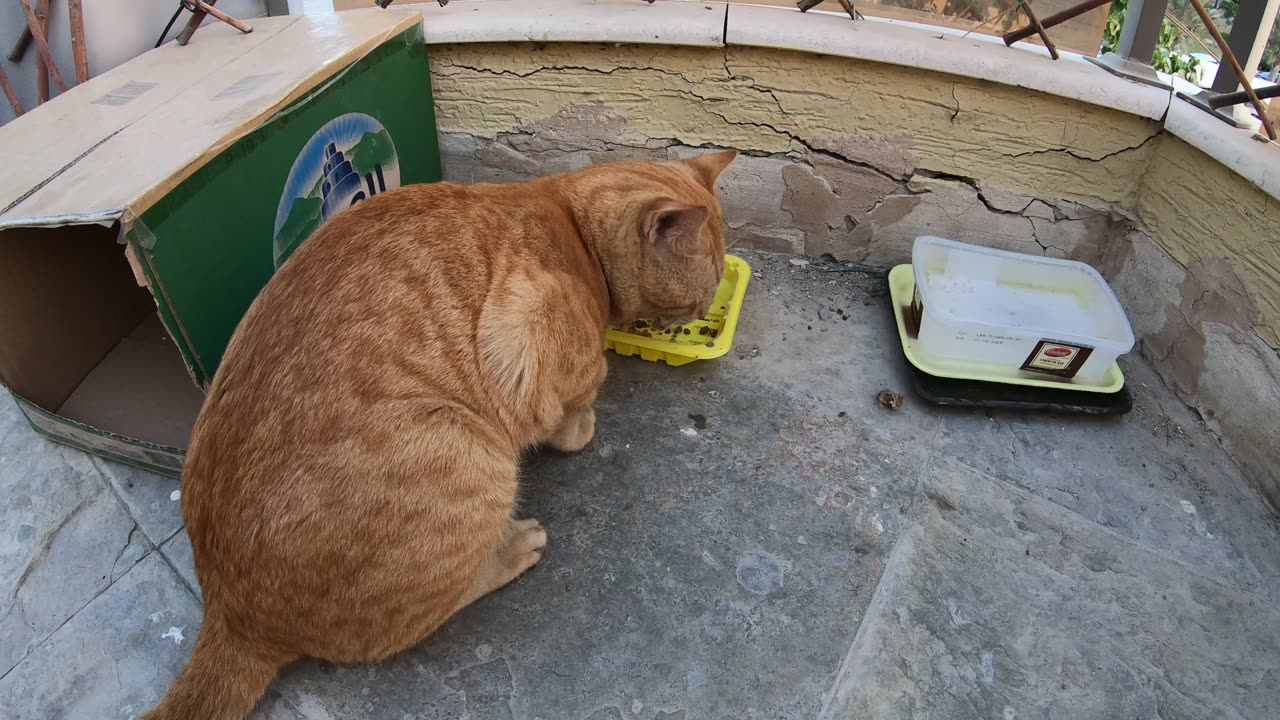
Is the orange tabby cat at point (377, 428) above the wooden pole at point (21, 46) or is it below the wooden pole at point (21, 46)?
below

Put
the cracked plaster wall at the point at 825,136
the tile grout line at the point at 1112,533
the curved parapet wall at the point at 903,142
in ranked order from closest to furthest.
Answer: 1. the tile grout line at the point at 1112,533
2. the curved parapet wall at the point at 903,142
3. the cracked plaster wall at the point at 825,136

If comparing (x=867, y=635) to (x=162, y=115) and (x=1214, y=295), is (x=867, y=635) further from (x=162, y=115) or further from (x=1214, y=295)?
(x=162, y=115)

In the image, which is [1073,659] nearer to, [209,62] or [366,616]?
[366,616]

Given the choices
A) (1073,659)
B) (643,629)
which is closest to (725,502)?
(643,629)

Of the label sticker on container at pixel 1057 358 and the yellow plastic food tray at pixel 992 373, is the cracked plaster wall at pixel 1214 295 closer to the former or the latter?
the yellow plastic food tray at pixel 992 373

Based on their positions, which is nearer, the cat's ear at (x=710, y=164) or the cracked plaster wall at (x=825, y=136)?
the cat's ear at (x=710, y=164)

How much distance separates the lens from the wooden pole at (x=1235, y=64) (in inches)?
99.1

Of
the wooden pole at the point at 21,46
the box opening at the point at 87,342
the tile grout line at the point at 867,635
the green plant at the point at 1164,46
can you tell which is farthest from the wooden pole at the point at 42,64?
the green plant at the point at 1164,46

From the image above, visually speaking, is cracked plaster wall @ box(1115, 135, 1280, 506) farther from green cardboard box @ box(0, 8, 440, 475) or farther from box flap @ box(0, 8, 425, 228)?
box flap @ box(0, 8, 425, 228)

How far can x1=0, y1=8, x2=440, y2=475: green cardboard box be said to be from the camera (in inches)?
78.9

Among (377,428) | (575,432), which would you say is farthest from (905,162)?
(377,428)

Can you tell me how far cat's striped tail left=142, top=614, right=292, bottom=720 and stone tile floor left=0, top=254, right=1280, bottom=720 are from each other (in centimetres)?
21

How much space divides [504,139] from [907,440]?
2.26m

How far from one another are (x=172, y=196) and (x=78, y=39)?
4.68 ft
